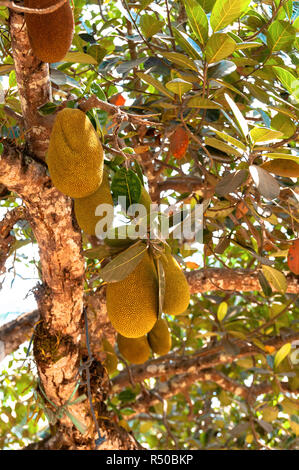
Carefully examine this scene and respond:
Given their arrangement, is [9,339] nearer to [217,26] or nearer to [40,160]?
[40,160]

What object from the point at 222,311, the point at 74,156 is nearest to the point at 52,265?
the point at 74,156

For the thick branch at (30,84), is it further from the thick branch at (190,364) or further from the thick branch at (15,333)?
the thick branch at (190,364)

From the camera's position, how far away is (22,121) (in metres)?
1.17

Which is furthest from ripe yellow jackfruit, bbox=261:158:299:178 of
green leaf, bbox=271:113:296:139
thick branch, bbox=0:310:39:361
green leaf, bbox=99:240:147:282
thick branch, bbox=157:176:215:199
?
thick branch, bbox=0:310:39:361

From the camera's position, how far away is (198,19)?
1.04 m

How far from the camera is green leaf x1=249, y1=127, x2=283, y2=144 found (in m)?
0.93

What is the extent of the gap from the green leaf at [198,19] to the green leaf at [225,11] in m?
0.02

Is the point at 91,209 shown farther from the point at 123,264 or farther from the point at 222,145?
the point at 222,145

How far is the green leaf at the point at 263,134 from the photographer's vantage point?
3.04 feet

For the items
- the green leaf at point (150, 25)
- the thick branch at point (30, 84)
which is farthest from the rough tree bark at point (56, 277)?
the green leaf at point (150, 25)

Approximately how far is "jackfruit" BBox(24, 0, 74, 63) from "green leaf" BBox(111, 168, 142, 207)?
0.26m

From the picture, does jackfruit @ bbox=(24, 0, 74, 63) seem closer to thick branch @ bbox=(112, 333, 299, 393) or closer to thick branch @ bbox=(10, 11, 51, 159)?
thick branch @ bbox=(10, 11, 51, 159)

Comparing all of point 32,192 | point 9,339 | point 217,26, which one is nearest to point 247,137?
point 217,26

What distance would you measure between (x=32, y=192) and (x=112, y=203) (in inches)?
7.7
